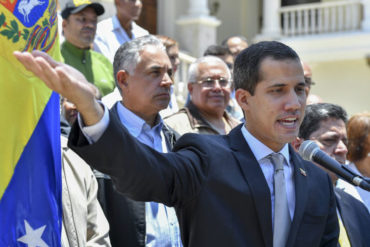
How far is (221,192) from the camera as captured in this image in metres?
2.60

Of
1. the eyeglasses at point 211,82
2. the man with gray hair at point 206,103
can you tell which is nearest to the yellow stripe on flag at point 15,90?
the man with gray hair at point 206,103

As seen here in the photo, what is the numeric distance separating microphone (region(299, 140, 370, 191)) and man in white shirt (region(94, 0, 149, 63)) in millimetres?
4139

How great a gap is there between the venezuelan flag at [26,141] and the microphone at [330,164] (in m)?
1.08

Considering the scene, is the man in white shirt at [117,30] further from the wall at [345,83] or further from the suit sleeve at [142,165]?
the wall at [345,83]

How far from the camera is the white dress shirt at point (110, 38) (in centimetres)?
678

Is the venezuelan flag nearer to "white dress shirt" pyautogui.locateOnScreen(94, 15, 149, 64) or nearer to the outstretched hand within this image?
the outstretched hand

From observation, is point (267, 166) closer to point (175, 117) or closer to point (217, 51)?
point (175, 117)

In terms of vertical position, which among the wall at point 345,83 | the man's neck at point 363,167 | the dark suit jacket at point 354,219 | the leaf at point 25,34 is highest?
the leaf at point 25,34

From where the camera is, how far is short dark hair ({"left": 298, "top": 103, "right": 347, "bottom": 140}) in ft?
15.1

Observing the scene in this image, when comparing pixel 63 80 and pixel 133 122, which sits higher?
pixel 63 80

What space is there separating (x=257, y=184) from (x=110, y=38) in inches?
175

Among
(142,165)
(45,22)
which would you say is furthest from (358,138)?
(142,165)

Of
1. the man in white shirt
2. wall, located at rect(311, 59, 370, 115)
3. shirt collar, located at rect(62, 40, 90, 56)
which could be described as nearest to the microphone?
shirt collar, located at rect(62, 40, 90, 56)

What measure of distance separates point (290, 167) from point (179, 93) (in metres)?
7.42
